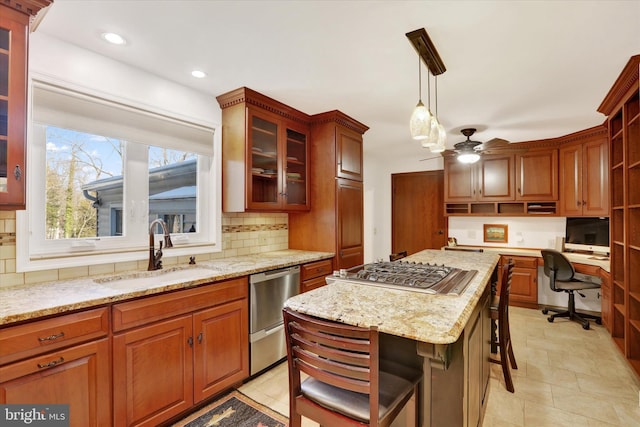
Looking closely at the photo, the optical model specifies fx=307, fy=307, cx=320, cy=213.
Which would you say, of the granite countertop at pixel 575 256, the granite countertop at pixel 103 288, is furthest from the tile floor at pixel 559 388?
the granite countertop at pixel 103 288

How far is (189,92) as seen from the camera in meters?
2.63

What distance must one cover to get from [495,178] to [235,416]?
4490 millimetres

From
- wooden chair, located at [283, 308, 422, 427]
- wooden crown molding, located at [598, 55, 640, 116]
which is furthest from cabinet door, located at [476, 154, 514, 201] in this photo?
wooden chair, located at [283, 308, 422, 427]

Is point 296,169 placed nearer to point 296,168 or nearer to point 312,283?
point 296,168

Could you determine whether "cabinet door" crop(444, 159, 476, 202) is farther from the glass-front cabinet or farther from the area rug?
the area rug

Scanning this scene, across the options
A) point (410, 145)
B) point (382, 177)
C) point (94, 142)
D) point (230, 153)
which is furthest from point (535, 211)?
point (94, 142)

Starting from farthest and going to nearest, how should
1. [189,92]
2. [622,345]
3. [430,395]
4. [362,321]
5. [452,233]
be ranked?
[452,233], [622,345], [189,92], [430,395], [362,321]

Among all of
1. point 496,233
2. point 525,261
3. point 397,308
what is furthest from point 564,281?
point 397,308

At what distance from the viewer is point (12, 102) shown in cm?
149

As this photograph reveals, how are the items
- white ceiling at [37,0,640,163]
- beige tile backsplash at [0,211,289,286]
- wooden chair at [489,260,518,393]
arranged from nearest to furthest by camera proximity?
white ceiling at [37,0,640,163] < beige tile backsplash at [0,211,289,286] < wooden chair at [489,260,518,393]

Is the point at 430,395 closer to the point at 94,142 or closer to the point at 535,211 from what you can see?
the point at 94,142

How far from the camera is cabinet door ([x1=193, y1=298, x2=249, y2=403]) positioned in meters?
2.00

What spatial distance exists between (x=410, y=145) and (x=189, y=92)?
3199mm

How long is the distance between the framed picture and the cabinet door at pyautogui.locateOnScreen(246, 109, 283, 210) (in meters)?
3.60
